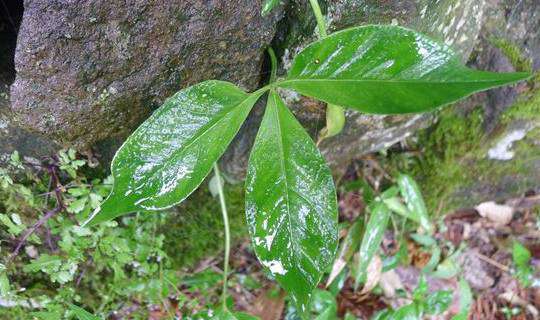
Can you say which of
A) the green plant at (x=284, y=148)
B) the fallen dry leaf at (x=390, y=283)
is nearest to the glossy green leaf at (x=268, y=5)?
the green plant at (x=284, y=148)

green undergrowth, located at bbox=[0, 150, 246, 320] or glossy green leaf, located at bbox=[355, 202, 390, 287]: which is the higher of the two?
green undergrowth, located at bbox=[0, 150, 246, 320]

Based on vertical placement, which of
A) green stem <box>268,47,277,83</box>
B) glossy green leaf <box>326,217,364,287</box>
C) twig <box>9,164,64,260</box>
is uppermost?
green stem <box>268,47,277,83</box>

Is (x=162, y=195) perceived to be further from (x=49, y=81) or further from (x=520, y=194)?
(x=520, y=194)

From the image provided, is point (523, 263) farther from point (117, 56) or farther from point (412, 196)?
point (117, 56)

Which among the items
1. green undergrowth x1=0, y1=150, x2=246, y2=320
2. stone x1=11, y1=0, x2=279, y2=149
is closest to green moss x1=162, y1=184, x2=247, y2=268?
green undergrowth x1=0, y1=150, x2=246, y2=320

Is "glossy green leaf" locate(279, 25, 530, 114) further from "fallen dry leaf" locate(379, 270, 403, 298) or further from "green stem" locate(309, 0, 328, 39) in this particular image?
"fallen dry leaf" locate(379, 270, 403, 298)

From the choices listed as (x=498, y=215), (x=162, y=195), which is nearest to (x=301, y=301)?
(x=162, y=195)
